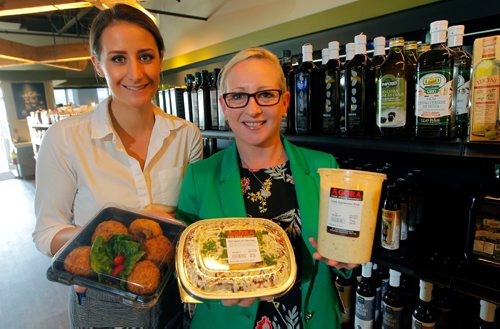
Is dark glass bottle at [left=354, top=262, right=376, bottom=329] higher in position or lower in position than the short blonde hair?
lower

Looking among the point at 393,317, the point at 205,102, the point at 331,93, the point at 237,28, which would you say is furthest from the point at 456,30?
the point at 237,28

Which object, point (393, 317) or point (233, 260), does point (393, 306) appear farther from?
point (233, 260)

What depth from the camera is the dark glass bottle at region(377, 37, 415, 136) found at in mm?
1184

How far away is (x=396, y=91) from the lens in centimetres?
119

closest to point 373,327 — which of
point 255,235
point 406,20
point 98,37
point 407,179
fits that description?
point 407,179

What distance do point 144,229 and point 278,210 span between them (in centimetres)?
46

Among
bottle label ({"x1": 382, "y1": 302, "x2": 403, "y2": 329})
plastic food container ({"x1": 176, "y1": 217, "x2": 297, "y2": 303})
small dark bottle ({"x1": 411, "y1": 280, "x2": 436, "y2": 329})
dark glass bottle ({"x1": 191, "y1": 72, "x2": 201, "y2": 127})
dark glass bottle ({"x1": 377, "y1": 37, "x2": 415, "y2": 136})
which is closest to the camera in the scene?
plastic food container ({"x1": 176, "y1": 217, "x2": 297, "y2": 303})

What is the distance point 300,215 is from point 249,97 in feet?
1.47

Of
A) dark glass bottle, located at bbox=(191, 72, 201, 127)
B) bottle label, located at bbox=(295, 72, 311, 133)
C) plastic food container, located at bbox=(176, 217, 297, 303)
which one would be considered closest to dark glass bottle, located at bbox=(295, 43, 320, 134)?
bottle label, located at bbox=(295, 72, 311, 133)

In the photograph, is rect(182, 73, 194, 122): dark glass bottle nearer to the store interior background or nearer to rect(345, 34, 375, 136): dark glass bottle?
the store interior background

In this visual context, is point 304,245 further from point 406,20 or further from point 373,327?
point 406,20

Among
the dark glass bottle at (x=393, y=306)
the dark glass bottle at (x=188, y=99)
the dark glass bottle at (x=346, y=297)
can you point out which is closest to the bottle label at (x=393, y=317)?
the dark glass bottle at (x=393, y=306)

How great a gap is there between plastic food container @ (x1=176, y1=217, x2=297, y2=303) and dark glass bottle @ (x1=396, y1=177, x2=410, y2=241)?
23.8 inches

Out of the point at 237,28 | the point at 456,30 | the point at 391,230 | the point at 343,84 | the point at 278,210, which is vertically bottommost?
the point at 391,230
